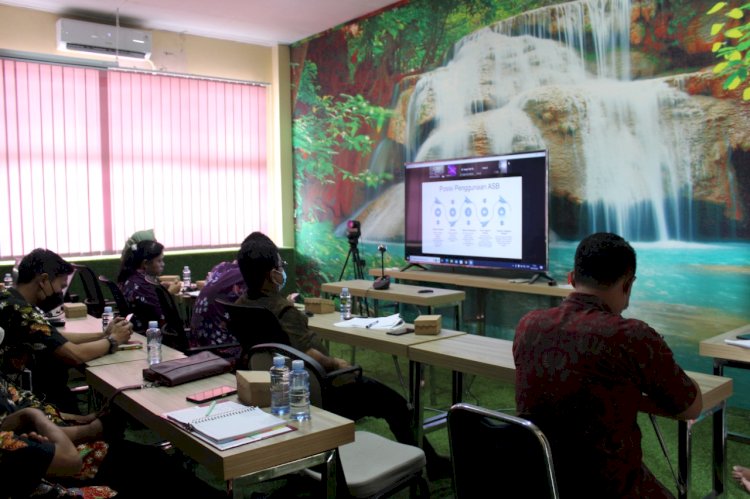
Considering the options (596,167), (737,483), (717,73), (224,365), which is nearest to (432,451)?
(224,365)

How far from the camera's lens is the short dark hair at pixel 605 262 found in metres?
1.80

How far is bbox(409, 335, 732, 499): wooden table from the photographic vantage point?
7.00 ft

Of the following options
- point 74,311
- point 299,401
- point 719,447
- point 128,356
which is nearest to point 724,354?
point 719,447

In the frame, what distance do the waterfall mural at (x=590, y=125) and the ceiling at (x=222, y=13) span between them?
1.30ft

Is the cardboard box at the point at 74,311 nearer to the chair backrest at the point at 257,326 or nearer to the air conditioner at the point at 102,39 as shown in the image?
the chair backrest at the point at 257,326

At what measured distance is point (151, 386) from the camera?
2.29 meters

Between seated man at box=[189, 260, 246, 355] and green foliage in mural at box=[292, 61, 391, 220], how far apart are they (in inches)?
123

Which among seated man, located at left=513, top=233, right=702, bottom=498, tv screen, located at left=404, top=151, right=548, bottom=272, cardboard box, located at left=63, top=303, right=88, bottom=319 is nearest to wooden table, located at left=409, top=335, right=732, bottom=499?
seated man, located at left=513, top=233, right=702, bottom=498

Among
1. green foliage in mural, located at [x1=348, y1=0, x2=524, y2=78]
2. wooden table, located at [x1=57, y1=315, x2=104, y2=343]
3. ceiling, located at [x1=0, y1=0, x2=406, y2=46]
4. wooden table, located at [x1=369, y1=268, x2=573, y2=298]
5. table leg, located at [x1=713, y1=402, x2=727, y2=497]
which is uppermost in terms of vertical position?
ceiling, located at [x1=0, y1=0, x2=406, y2=46]

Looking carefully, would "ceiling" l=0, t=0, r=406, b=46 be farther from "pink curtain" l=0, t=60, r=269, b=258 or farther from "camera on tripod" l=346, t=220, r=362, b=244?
"camera on tripod" l=346, t=220, r=362, b=244

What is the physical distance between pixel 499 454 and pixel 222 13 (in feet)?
19.3

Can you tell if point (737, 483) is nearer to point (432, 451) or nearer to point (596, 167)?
point (432, 451)

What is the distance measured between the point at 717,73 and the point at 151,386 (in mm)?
3614

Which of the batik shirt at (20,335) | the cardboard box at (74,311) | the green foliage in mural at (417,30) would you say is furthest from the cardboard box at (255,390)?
the green foliage in mural at (417,30)
